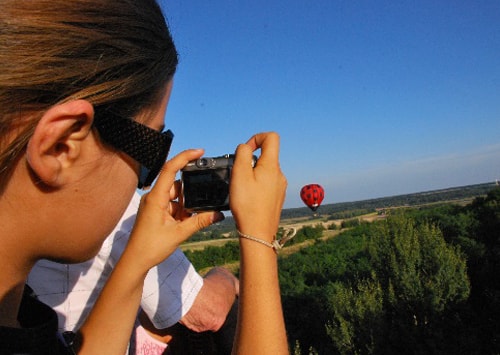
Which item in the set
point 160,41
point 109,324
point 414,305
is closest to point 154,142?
point 160,41

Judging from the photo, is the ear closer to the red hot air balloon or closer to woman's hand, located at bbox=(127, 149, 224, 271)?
woman's hand, located at bbox=(127, 149, 224, 271)

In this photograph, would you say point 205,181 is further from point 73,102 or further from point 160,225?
point 73,102

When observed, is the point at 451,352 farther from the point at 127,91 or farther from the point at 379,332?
the point at 127,91

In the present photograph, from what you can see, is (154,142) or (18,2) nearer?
(18,2)

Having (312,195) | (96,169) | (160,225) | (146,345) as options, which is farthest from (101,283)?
(312,195)

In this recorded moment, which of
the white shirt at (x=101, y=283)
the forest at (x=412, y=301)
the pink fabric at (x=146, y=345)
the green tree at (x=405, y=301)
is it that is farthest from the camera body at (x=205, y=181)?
the green tree at (x=405, y=301)

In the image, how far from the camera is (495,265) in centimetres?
1448

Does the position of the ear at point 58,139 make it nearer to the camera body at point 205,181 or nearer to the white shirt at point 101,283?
the camera body at point 205,181

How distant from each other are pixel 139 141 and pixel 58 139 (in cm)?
19

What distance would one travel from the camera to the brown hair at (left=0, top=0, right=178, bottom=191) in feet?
2.38

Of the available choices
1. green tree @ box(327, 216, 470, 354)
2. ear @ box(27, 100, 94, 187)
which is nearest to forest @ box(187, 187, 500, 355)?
green tree @ box(327, 216, 470, 354)

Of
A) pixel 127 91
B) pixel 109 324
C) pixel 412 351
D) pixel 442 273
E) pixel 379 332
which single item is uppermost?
pixel 127 91

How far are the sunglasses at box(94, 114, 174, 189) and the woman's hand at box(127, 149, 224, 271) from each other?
A: 64mm

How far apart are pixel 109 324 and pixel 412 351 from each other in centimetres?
1217
